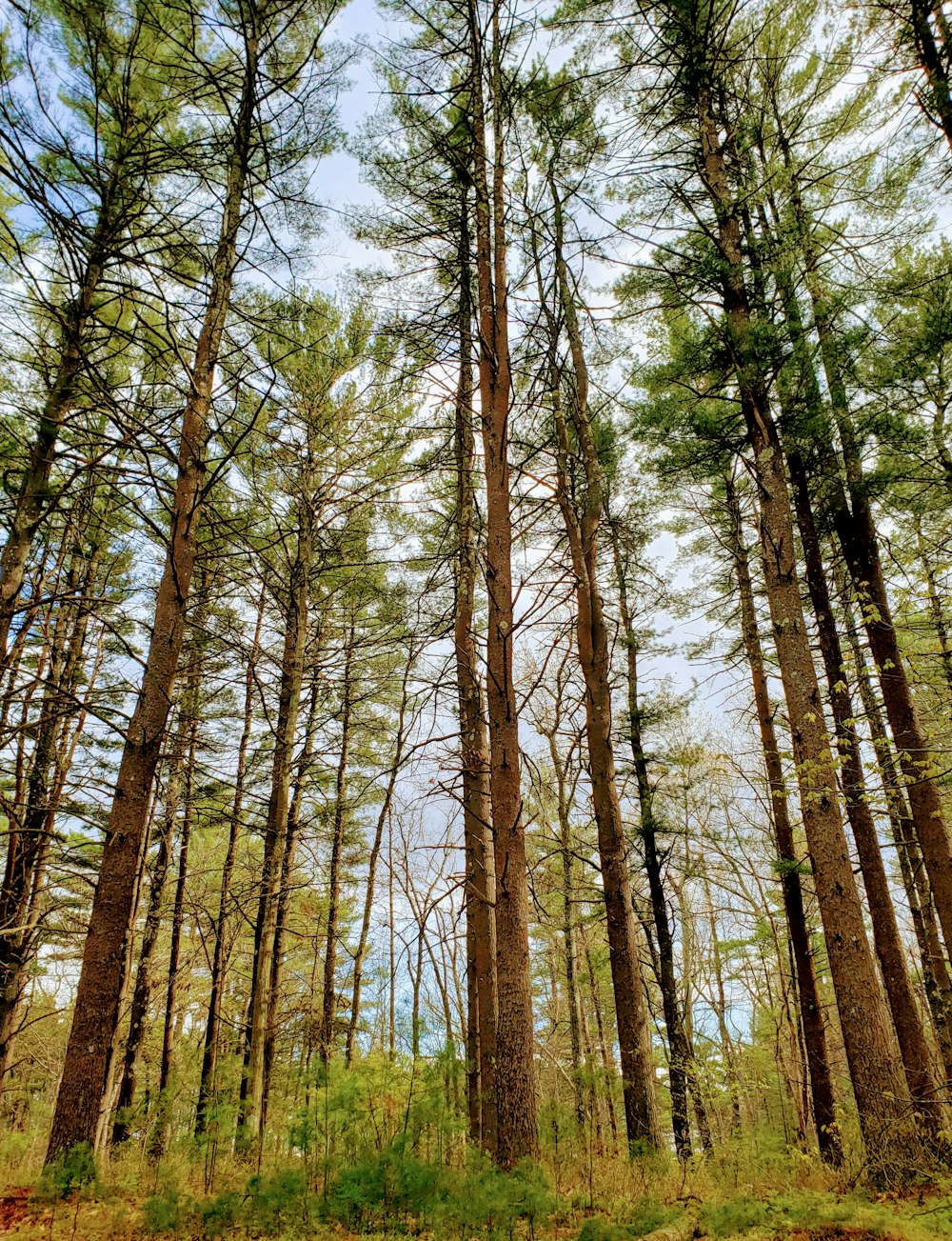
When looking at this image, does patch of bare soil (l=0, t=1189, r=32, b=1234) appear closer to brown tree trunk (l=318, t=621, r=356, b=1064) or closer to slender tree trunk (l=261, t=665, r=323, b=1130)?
slender tree trunk (l=261, t=665, r=323, b=1130)

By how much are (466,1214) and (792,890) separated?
7195mm

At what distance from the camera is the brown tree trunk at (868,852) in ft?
25.7

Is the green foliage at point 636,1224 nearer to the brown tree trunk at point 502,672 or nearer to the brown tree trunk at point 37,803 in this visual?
the brown tree trunk at point 502,672

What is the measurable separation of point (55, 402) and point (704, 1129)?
573 inches

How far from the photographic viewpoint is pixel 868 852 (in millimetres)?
8883

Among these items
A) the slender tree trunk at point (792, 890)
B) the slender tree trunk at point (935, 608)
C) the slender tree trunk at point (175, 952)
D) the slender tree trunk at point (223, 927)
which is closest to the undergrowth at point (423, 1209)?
the slender tree trunk at point (792, 890)

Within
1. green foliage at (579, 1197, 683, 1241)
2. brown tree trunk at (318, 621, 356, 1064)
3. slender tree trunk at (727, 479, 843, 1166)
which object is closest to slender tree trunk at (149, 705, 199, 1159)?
brown tree trunk at (318, 621, 356, 1064)

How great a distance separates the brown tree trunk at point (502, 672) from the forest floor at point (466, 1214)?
0.46 metres

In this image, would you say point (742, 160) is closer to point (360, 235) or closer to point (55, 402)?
point (360, 235)

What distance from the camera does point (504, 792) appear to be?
4.66 metres

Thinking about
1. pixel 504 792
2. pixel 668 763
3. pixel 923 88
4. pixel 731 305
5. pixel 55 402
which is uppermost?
pixel 923 88

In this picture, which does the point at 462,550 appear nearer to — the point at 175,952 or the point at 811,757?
the point at 811,757

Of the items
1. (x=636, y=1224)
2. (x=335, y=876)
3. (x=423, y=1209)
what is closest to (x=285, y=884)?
(x=335, y=876)

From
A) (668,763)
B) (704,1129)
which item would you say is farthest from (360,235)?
(704,1129)
